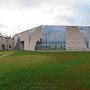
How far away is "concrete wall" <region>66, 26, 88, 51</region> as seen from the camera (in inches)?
1439

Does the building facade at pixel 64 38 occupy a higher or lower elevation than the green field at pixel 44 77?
higher

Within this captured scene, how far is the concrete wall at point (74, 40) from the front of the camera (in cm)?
3656

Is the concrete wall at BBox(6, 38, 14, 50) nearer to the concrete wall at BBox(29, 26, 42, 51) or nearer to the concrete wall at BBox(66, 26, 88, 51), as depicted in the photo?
the concrete wall at BBox(29, 26, 42, 51)

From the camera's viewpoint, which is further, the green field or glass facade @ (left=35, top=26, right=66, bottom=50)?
glass facade @ (left=35, top=26, right=66, bottom=50)

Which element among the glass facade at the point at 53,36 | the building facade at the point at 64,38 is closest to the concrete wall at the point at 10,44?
the building facade at the point at 64,38

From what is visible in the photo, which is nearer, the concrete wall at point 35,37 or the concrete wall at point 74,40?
the concrete wall at point 74,40

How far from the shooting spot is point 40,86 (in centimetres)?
405

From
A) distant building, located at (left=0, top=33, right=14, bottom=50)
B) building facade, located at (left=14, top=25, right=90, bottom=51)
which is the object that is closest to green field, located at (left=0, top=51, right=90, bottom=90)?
building facade, located at (left=14, top=25, right=90, bottom=51)

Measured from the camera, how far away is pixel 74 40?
37156 mm

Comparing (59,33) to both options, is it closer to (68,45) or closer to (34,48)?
(68,45)

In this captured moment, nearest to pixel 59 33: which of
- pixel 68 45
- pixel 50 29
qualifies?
pixel 50 29

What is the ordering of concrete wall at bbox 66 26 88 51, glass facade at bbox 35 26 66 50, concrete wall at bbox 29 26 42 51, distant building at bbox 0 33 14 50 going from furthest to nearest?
1. distant building at bbox 0 33 14 50
2. concrete wall at bbox 29 26 42 51
3. glass facade at bbox 35 26 66 50
4. concrete wall at bbox 66 26 88 51

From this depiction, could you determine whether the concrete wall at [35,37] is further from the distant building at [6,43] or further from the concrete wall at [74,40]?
the distant building at [6,43]

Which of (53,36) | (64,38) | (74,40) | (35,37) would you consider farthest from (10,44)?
(74,40)
